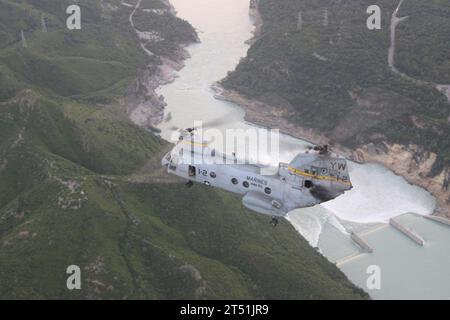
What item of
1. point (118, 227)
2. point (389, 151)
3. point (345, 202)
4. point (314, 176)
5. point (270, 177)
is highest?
point (314, 176)

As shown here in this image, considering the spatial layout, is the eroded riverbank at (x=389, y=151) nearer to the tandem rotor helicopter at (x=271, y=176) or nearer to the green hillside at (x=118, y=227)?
the green hillside at (x=118, y=227)

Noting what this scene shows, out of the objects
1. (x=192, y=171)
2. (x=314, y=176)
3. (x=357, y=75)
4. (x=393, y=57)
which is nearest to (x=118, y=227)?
(x=192, y=171)

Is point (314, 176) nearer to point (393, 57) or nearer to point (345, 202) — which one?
point (345, 202)

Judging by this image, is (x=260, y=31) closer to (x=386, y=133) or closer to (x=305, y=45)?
(x=305, y=45)

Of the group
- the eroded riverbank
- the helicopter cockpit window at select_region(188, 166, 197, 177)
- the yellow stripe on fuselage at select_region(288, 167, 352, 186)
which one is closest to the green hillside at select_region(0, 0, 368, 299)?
the helicopter cockpit window at select_region(188, 166, 197, 177)

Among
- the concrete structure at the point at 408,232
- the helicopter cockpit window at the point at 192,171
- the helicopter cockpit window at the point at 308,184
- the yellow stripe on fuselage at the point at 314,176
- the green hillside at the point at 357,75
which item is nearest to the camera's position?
the yellow stripe on fuselage at the point at 314,176

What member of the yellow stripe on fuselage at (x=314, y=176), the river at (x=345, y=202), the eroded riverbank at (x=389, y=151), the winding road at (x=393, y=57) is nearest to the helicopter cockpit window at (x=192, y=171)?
the river at (x=345, y=202)
